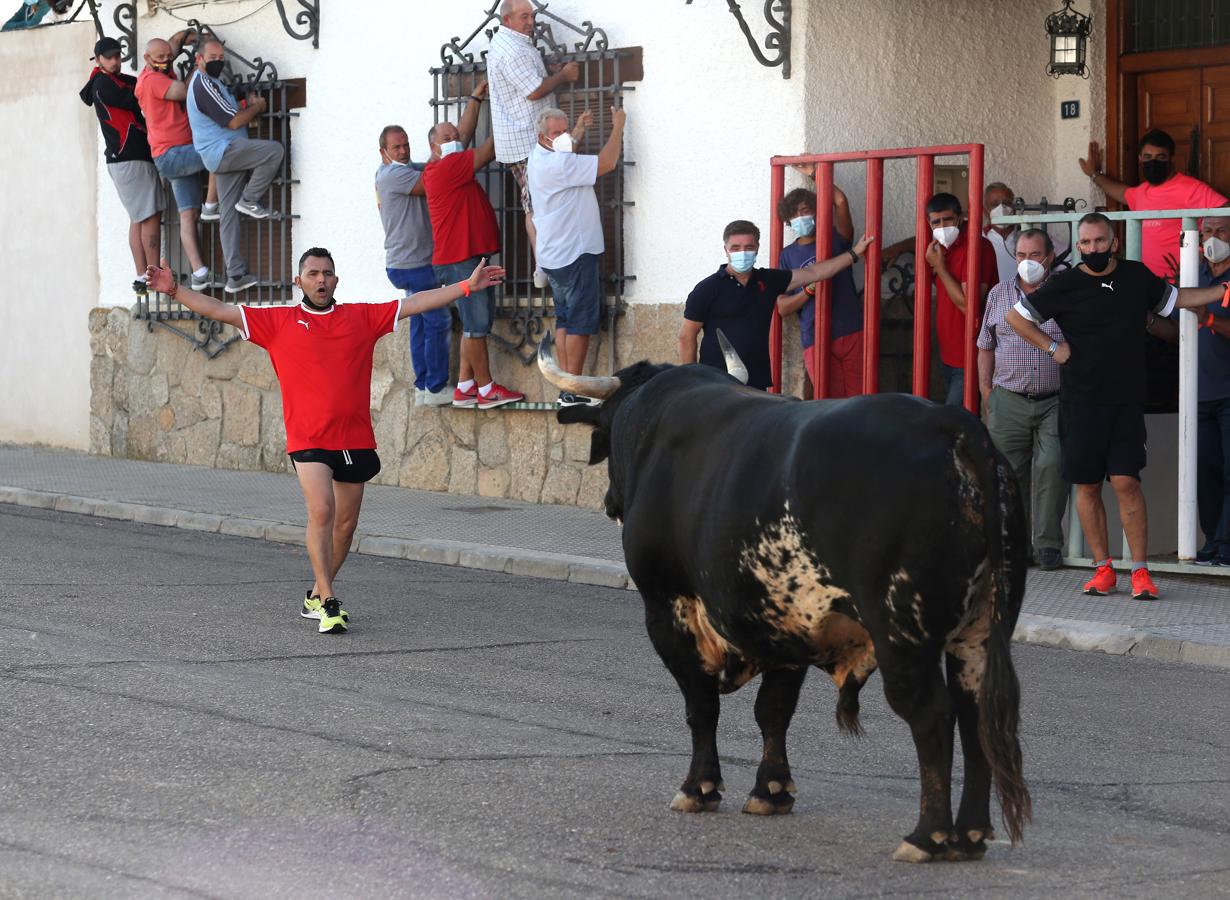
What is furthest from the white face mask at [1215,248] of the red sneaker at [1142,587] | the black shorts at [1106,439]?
the red sneaker at [1142,587]

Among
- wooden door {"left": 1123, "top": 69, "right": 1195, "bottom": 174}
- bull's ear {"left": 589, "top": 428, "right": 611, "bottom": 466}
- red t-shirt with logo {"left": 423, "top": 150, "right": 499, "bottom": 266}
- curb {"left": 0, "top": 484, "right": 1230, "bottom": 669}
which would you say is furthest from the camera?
red t-shirt with logo {"left": 423, "top": 150, "right": 499, "bottom": 266}

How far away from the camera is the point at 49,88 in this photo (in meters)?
18.7

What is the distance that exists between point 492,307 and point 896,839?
994cm

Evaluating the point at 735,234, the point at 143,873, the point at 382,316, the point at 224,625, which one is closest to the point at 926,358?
Result: the point at 735,234

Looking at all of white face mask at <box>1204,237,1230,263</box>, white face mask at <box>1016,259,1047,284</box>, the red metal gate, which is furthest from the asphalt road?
the red metal gate

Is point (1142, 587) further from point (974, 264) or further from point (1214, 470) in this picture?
point (974, 264)

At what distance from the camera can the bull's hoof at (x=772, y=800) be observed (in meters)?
5.89

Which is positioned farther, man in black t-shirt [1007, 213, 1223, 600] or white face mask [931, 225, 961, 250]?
white face mask [931, 225, 961, 250]

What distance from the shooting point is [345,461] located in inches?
385

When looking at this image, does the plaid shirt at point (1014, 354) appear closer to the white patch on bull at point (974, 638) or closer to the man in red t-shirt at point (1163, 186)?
the man in red t-shirt at point (1163, 186)

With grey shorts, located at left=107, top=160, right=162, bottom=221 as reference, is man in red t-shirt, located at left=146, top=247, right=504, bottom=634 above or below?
below

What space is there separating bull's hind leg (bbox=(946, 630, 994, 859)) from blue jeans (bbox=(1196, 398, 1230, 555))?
20.9 ft

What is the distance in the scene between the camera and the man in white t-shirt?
44.9 ft

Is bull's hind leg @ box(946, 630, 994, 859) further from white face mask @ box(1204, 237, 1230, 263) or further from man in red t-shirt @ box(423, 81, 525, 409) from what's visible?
man in red t-shirt @ box(423, 81, 525, 409)
